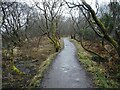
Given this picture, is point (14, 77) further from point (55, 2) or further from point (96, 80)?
point (55, 2)

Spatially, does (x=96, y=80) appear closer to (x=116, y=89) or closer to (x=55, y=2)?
(x=116, y=89)

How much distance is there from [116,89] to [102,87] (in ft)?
4.41

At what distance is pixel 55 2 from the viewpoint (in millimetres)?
30234

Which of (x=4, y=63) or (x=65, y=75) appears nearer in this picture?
(x=65, y=75)

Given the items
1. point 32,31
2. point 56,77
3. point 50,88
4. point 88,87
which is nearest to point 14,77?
point 56,77

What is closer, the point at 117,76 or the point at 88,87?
the point at 88,87

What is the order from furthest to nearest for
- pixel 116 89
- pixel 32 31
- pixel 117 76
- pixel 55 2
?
pixel 32 31
pixel 55 2
pixel 117 76
pixel 116 89

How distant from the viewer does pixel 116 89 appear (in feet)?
40.3

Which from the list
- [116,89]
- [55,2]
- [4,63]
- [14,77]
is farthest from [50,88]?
[55,2]

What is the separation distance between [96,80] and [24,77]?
277 inches

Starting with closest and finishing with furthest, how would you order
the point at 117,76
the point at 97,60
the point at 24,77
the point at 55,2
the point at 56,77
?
the point at 56,77
the point at 117,76
the point at 24,77
the point at 97,60
the point at 55,2

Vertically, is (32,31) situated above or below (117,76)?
above

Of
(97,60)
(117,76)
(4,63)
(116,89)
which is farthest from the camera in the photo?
(4,63)

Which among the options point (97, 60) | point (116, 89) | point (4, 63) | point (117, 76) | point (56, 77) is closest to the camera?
point (116, 89)
